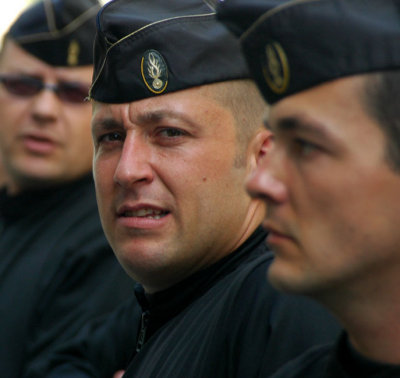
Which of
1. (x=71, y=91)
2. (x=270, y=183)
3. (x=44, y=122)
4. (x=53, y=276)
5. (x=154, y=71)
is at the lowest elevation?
(x=53, y=276)

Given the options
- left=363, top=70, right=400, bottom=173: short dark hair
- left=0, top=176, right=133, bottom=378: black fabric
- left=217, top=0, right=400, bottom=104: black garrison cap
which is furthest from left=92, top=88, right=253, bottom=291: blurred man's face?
left=0, top=176, right=133, bottom=378: black fabric

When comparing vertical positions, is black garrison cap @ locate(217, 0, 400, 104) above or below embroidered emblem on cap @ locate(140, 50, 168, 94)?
above

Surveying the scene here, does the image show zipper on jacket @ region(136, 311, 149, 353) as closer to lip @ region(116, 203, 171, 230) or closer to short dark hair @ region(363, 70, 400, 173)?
lip @ region(116, 203, 171, 230)

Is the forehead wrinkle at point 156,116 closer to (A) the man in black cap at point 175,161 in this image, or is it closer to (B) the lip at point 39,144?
(A) the man in black cap at point 175,161

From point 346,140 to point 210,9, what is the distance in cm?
127

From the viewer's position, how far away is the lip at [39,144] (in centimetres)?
432

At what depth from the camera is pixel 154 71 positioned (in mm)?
2666

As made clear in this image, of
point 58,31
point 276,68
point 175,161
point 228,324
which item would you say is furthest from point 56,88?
point 276,68

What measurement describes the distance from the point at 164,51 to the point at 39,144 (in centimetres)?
177

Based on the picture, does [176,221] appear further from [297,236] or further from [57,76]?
[57,76]

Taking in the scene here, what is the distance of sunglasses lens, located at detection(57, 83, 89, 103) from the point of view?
431cm

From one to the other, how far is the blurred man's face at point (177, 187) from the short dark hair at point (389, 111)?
107 centimetres

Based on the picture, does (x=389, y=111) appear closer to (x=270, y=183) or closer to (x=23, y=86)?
(x=270, y=183)

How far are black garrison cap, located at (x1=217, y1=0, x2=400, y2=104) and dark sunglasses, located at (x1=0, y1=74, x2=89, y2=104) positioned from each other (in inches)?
101
